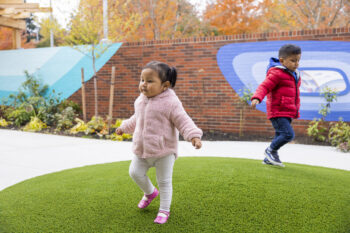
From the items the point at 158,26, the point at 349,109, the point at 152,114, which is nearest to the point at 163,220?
the point at 152,114

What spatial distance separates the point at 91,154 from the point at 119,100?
11.8 feet

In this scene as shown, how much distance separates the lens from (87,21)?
26.4ft

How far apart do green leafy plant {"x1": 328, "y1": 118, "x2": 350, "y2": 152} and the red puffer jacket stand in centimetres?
279

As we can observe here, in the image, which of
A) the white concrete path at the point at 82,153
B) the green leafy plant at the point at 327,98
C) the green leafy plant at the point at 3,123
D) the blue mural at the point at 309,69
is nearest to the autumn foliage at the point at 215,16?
the green leafy plant at the point at 3,123

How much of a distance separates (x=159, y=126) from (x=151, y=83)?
33 centimetres

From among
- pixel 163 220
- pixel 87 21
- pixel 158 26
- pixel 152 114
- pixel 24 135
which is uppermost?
pixel 158 26

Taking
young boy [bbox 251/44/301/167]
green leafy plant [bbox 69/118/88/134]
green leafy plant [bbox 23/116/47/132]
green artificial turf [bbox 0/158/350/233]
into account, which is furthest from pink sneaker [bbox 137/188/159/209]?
green leafy plant [bbox 23/116/47/132]

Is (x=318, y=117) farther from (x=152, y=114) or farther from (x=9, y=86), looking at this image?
(x=9, y=86)

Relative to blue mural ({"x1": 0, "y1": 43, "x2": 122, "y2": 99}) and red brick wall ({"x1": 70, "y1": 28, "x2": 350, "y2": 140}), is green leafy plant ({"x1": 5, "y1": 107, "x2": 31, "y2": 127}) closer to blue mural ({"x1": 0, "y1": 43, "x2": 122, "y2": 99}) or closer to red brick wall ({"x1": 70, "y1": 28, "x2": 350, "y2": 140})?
blue mural ({"x1": 0, "y1": 43, "x2": 122, "y2": 99})

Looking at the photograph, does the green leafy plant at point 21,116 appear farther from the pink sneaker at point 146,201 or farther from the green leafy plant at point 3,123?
the pink sneaker at point 146,201

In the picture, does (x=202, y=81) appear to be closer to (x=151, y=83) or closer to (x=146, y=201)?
(x=146, y=201)

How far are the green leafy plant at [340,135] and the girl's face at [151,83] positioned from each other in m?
5.07

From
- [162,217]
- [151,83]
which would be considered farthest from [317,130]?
[151,83]

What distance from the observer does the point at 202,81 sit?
8109 mm
